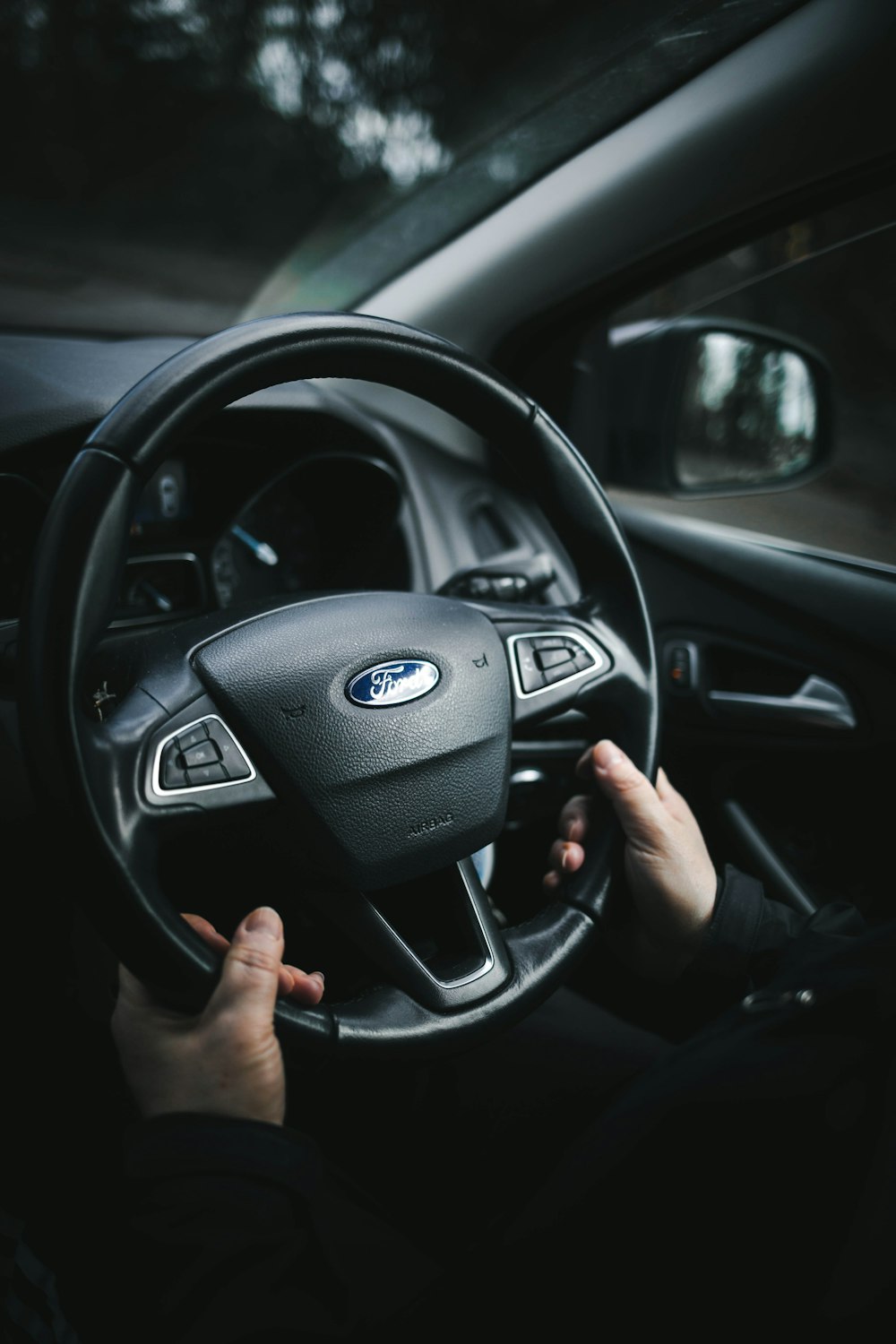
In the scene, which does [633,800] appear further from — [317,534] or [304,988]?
[317,534]

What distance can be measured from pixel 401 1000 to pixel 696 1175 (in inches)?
16.5

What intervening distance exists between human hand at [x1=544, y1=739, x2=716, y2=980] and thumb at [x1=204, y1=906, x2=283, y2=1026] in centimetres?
46

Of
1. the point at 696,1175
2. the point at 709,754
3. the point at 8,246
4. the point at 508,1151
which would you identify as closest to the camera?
the point at 696,1175

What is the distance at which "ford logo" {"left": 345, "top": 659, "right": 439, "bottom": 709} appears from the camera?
3.61 feet

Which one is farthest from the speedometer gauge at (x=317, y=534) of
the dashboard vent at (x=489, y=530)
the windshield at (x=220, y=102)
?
the windshield at (x=220, y=102)

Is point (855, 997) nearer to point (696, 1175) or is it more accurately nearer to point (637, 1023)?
point (696, 1175)

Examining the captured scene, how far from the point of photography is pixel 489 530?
1.94 m

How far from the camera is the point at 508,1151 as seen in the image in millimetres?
1228

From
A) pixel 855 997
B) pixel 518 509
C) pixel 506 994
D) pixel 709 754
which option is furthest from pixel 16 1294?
pixel 518 509

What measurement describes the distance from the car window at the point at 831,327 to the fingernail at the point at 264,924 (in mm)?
1335

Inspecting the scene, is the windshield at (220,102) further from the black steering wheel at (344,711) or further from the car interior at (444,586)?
the black steering wheel at (344,711)

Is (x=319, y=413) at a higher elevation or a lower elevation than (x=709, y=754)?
higher

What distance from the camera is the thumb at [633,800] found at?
3.94 ft

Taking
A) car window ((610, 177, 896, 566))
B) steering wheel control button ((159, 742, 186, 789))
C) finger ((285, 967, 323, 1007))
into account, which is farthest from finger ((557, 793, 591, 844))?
car window ((610, 177, 896, 566))
